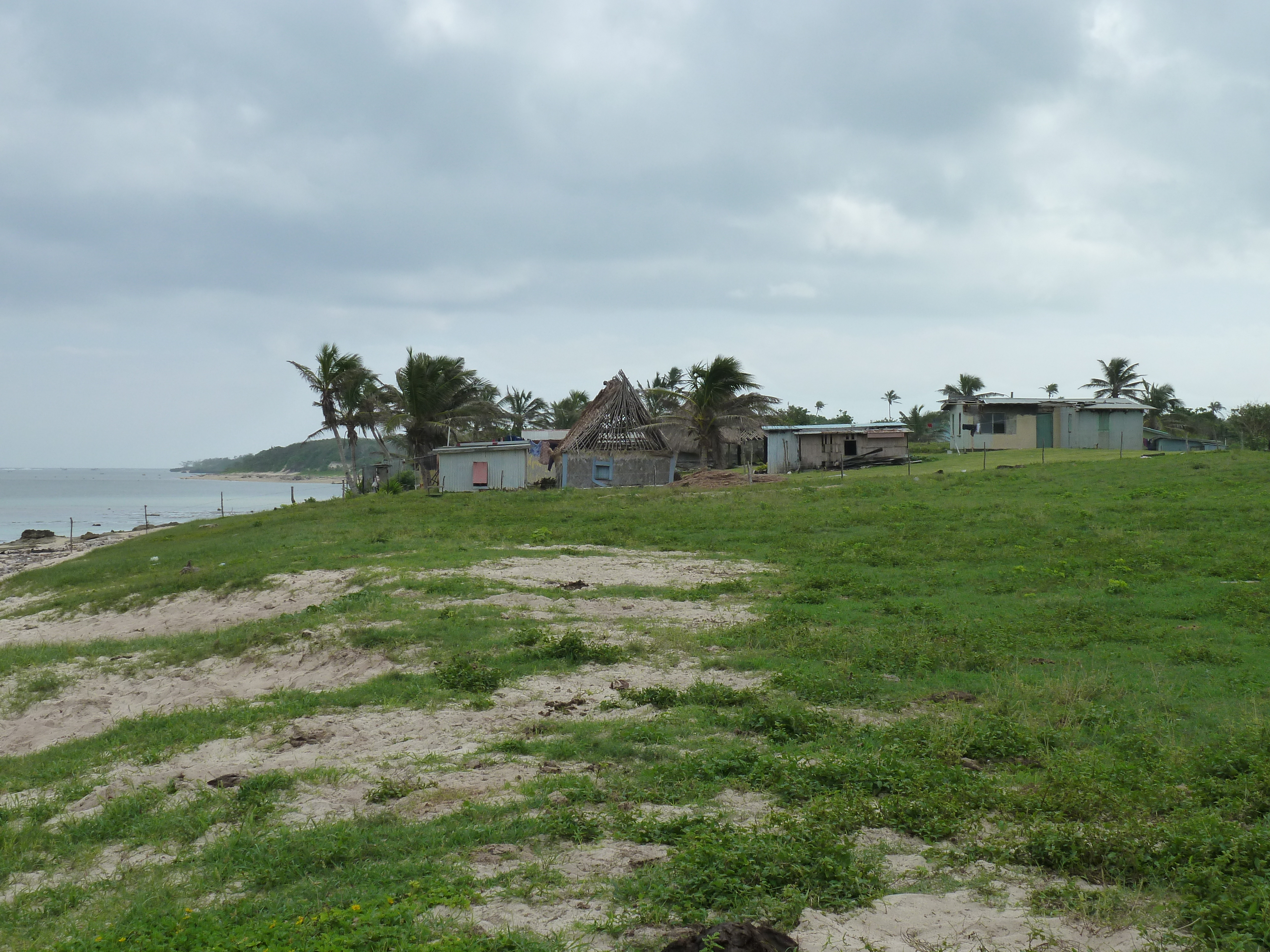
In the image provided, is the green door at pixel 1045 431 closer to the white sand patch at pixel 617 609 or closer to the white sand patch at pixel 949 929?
the white sand patch at pixel 617 609

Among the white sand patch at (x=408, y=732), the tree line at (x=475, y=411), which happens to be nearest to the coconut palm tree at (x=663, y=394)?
the tree line at (x=475, y=411)

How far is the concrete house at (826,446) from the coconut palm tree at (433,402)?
16457 mm

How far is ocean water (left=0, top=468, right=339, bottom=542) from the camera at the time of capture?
64.2 meters

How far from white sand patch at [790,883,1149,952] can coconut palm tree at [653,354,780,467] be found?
112ft

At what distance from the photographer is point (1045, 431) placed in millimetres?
45875

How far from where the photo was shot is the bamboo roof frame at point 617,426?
4109 centimetres

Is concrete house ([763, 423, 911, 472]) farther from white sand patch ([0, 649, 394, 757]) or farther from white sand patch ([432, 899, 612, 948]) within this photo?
white sand patch ([432, 899, 612, 948])

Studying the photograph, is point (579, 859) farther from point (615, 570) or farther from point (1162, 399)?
point (1162, 399)

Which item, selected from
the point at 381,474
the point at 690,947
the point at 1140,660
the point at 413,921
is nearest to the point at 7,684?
→ the point at 413,921

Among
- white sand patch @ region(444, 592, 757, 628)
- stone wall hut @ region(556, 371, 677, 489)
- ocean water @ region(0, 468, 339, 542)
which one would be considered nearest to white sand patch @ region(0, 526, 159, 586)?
ocean water @ region(0, 468, 339, 542)

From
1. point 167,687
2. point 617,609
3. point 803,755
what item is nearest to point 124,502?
point 167,687

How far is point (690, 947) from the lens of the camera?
168 inches

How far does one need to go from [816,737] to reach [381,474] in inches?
2038

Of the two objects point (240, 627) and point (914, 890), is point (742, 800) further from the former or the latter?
point (240, 627)
